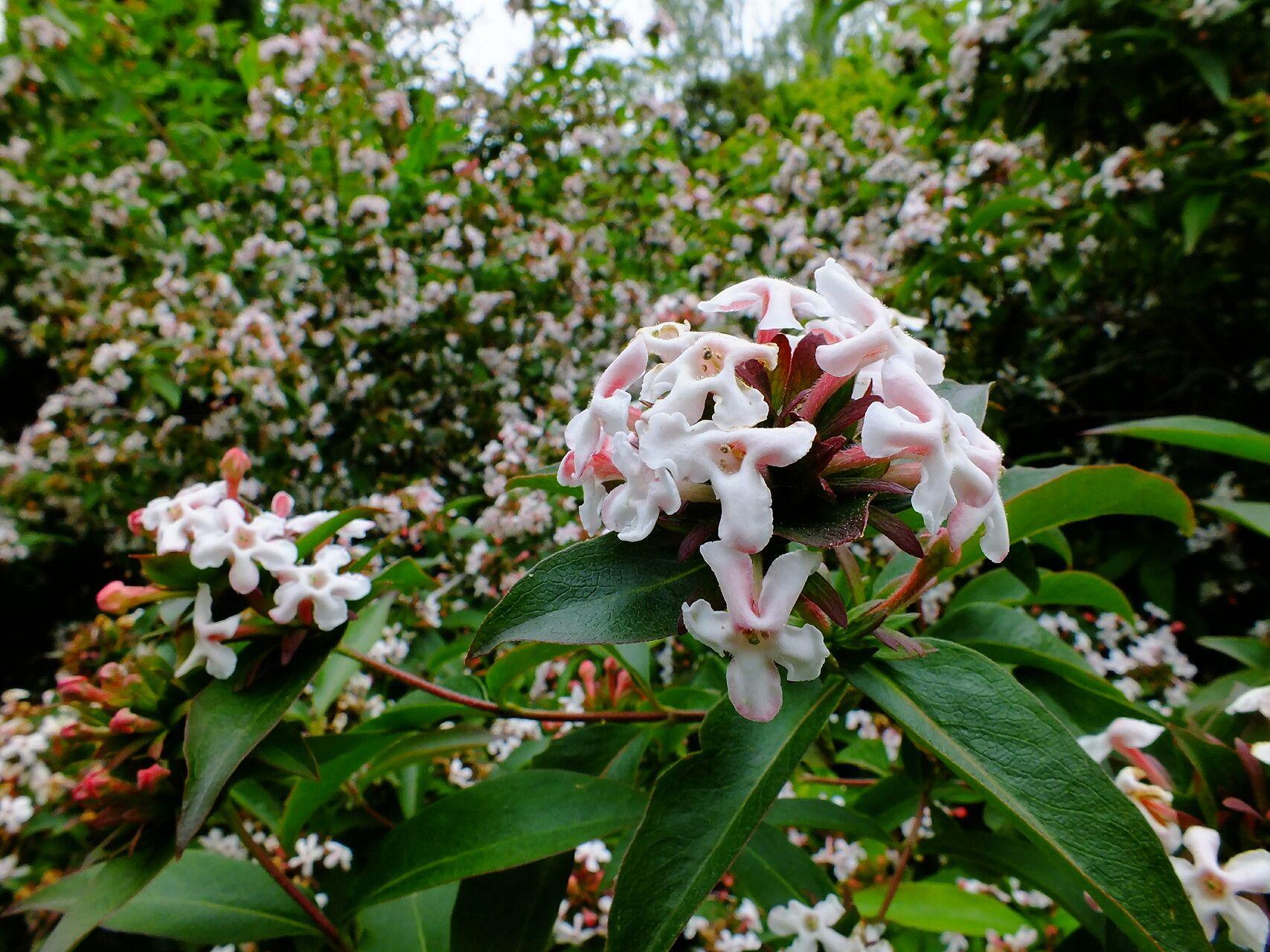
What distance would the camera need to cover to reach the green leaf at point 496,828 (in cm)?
85

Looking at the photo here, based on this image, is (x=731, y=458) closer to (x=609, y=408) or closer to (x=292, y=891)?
(x=609, y=408)

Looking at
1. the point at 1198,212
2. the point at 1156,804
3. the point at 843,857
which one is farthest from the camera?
the point at 1198,212

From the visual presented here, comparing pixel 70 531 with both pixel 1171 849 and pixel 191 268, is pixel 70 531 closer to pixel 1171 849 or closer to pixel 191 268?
Result: pixel 191 268

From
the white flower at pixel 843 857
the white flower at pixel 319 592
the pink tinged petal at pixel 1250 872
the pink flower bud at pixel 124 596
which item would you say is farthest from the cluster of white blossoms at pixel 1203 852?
the pink flower bud at pixel 124 596

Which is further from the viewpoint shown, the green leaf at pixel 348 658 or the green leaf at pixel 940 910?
the green leaf at pixel 348 658

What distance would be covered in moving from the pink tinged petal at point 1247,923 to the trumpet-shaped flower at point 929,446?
46 cm

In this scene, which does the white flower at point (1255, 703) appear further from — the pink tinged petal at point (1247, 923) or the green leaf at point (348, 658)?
the green leaf at point (348, 658)

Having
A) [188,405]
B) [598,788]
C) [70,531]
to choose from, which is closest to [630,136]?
[188,405]

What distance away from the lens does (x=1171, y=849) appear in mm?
743

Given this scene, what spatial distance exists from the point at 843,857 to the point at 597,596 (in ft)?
3.43

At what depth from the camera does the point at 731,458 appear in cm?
58

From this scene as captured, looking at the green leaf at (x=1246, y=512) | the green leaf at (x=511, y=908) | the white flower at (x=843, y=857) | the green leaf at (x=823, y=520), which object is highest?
the green leaf at (x=823, y=520)

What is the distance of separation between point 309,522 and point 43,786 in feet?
4.06

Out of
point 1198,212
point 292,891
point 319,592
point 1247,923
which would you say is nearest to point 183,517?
point 319,592
